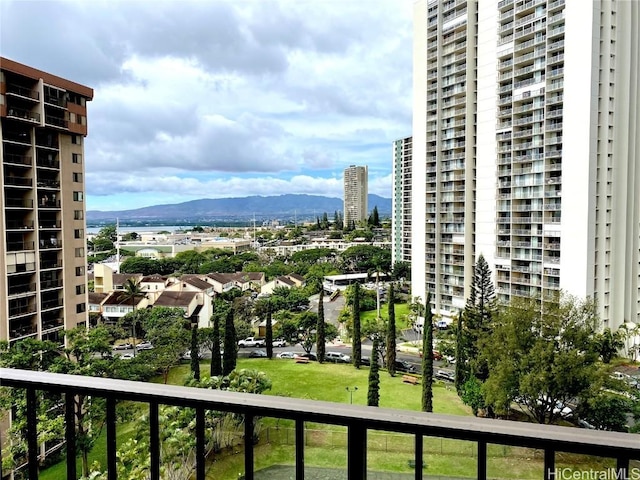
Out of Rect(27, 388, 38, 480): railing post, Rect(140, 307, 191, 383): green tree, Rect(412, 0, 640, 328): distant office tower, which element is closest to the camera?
Rect(27, 388, 38, 480): railing post

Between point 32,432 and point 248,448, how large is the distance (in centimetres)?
44

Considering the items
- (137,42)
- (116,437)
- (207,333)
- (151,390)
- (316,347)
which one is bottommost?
(316,347)

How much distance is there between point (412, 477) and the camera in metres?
0.62

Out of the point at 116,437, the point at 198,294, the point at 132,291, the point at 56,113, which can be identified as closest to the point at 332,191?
the point at 198,294

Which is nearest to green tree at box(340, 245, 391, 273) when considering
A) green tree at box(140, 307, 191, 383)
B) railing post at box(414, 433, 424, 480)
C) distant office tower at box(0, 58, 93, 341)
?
green tree at box(140, 307, 191, 383)

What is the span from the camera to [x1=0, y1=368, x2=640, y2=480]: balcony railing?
→ 534 millimetres

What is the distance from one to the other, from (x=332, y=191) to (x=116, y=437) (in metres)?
21.8

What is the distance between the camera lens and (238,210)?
55.5ft

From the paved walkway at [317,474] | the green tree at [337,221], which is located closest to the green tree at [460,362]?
the paved walkway at [317,474]

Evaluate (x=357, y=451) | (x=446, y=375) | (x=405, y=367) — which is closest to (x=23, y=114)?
(x=357, y=451)

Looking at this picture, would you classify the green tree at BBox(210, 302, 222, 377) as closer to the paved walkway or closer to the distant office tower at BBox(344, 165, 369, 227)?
the paved walkway

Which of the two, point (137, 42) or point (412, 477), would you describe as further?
point (137, 42)

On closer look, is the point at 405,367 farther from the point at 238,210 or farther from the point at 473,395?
the point at 238,210

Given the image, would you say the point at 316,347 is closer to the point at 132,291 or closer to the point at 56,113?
the point at 132,291
